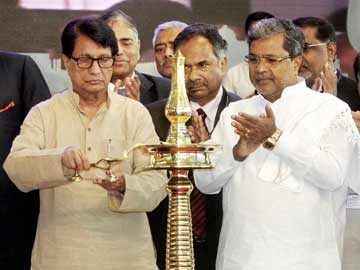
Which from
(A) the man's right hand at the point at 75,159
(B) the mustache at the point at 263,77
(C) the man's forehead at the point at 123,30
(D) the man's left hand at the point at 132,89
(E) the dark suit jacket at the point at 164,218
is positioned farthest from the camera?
(C) the man's forehead at the point at 123,30

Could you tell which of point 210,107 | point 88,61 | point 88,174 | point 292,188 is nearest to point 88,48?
point 88,61

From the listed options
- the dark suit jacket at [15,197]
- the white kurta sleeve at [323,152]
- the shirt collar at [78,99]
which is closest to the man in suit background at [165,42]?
the dark suit jacket at [15,197]

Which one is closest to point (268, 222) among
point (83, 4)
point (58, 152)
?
point (58, 152)

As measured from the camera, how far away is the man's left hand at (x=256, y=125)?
12.5ft

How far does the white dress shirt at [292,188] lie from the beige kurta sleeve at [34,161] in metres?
0.57

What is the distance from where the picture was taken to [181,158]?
2.93 m

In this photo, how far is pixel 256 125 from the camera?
151 inches

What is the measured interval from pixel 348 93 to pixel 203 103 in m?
0.85

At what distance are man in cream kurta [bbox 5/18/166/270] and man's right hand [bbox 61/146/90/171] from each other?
108 mm

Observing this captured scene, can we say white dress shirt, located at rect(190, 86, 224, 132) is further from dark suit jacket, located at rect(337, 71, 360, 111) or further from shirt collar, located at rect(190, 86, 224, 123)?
dark suit jacket, located at rect(337, 71, 360, 111)

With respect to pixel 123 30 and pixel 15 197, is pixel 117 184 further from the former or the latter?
pixel 123 30

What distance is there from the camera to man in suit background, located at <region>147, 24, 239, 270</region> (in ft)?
15.0

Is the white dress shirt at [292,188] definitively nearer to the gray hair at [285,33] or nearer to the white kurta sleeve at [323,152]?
the white kurta sleeve at [323,152]

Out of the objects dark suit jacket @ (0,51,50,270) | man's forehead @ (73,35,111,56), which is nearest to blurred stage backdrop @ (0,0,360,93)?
dark suit jacket @ (0,51,50,270)
